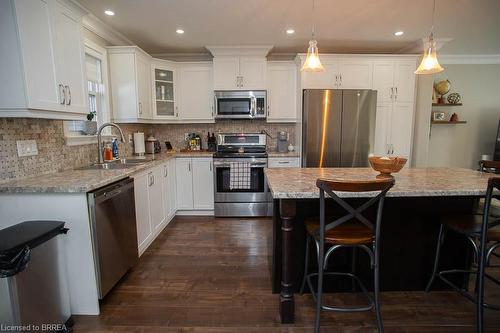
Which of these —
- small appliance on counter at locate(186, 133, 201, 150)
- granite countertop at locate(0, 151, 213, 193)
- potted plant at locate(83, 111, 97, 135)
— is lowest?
granite countertop at locate(0, 151, 213, 193)

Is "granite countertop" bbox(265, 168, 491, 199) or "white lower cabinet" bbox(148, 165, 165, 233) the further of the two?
"white lower cabinet" bbox(148, 165, 165, 233)

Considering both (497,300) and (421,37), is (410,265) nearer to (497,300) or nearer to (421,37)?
(497,300)

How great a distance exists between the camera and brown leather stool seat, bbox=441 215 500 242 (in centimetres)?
163

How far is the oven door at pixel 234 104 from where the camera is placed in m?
3.94

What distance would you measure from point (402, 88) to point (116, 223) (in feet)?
13.2

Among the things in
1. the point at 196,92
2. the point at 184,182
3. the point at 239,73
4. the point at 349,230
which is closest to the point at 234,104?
the point at 239,73

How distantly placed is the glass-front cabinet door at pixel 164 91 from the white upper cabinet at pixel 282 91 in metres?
1.50

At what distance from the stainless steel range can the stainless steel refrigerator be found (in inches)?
28.1

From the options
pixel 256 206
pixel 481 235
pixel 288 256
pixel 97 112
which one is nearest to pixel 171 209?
pixel 256 206

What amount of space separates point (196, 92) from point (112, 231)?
8.89ft

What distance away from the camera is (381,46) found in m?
3.88

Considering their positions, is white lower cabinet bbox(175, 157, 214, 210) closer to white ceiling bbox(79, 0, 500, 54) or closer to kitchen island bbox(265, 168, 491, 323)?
white ceiling bbox(79, 0, 500, 54)

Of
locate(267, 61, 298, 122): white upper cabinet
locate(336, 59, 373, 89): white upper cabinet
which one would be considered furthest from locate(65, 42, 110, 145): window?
locate(336, 59, 373, 89): white upper cabinet

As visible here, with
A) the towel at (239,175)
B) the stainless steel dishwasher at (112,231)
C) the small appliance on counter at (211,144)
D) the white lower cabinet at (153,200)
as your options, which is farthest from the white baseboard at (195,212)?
the stainless steel dishwasher at (112,231)
